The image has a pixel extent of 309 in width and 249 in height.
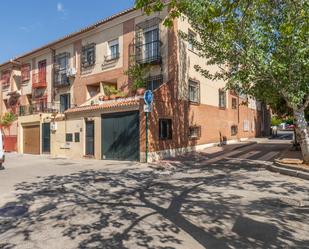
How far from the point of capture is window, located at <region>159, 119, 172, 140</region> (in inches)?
640

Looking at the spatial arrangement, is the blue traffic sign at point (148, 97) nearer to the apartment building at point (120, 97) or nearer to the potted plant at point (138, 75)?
the apartment building at point (120, 97)

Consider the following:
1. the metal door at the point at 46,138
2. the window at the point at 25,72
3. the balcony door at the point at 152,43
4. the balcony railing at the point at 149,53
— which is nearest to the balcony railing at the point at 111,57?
the balcony railing at the point at 149,53

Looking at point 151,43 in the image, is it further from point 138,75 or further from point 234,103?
point 234,103

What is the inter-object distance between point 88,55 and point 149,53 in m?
A: 6.12

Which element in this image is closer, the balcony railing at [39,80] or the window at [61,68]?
the window at [61,68]

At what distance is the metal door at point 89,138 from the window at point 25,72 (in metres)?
13.0

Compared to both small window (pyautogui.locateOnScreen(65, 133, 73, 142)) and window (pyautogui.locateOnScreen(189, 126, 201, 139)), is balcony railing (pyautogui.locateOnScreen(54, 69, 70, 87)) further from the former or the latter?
window (pyautogui.locateOnScreen(189, 126, 201, 139))

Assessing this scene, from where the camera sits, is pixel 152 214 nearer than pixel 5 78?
Yes

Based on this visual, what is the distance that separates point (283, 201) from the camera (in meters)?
7.10

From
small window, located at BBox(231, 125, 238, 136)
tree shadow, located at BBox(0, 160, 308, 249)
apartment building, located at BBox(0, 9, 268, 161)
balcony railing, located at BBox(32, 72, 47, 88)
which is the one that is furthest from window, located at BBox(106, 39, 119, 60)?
small window, located at BBox(231, 125, 238, 136)

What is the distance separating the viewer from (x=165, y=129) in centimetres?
1669

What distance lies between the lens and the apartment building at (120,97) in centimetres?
1622

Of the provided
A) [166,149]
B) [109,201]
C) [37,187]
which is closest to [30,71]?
[166,149]

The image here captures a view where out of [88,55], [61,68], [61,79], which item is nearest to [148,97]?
[88,55]
